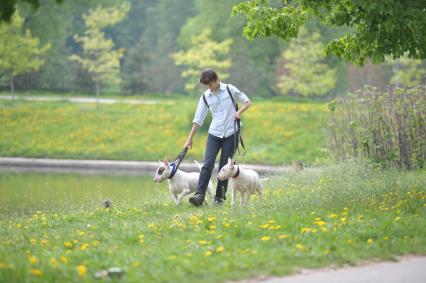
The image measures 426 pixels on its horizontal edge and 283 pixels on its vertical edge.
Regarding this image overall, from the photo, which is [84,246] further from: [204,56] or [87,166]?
[204,56]

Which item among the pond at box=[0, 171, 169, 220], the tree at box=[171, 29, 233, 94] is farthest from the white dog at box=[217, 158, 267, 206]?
the tree at box=[171, 29, 233, 94]

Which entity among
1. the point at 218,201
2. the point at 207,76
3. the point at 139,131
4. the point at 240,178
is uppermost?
the point at 207,76

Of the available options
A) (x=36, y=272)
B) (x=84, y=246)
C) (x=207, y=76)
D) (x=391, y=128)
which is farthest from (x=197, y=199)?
(x=391, y=128)

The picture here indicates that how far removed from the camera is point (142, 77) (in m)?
47.4

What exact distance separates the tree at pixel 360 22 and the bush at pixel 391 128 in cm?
591

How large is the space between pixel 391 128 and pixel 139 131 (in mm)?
16018

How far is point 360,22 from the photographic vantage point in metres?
12.0

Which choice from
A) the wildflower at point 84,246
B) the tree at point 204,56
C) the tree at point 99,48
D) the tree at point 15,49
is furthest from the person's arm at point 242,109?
the tree at point 204,56

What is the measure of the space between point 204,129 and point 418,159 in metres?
15.1

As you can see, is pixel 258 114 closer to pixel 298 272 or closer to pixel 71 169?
pixel 71 169

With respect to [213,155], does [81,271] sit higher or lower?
lower

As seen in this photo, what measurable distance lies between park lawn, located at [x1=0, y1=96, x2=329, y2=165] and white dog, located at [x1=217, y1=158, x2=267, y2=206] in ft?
52.2

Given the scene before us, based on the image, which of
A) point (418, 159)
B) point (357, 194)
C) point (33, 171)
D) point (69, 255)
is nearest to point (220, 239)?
point (69, 255)

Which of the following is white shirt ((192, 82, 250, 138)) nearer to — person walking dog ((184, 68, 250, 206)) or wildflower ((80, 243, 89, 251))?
person walking dog ((184, 68, 250, 206))
